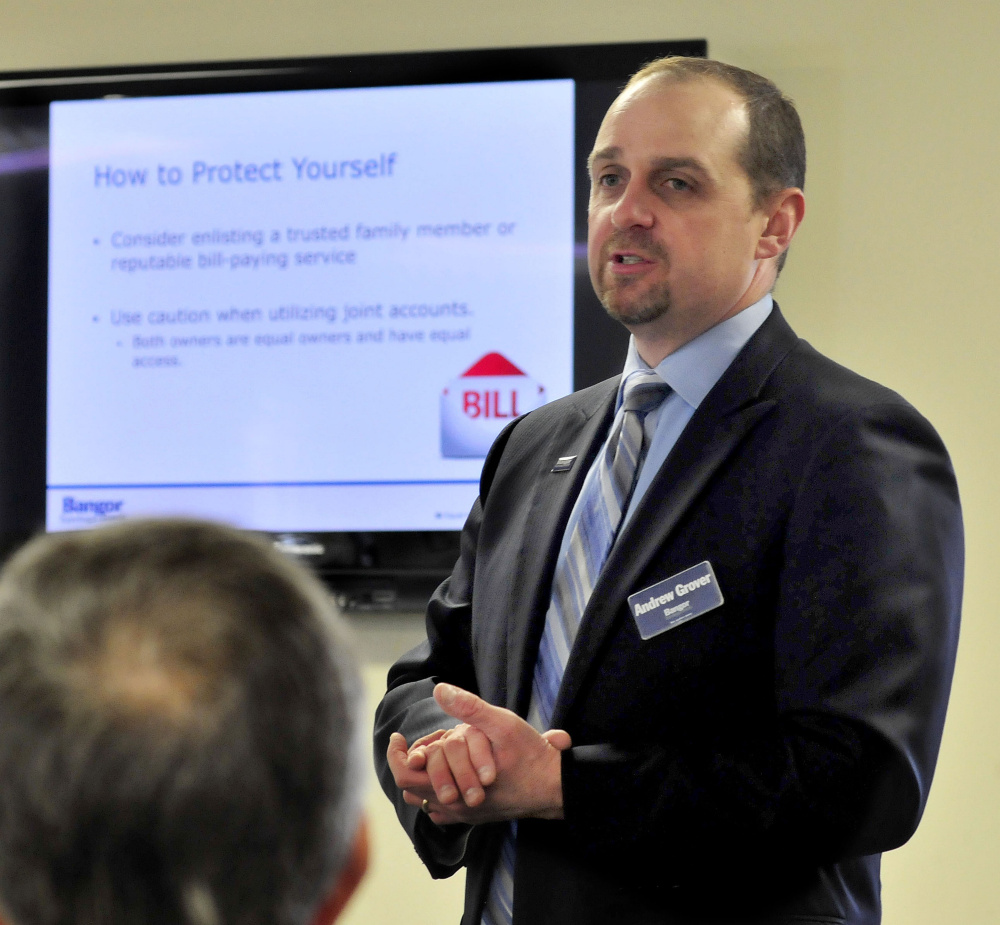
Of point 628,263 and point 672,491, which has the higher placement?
point 628,263

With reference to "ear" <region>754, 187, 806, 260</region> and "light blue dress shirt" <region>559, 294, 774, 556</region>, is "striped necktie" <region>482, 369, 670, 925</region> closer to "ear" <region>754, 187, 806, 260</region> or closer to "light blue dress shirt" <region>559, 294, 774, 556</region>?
"light blue dress shirt" <region>559, 294, 774, 556</region>

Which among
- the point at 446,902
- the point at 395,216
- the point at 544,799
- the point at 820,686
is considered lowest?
the point at 446,902

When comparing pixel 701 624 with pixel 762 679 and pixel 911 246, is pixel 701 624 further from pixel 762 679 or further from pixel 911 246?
pixel 911 246

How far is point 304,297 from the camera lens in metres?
2.65

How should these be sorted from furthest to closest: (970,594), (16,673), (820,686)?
(970,594), (820,686), (16,673)

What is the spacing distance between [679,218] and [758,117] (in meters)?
0.19

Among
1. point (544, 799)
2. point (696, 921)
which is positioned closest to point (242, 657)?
point (544, 799)

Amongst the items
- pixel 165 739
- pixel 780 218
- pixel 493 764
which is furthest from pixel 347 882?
pixel 780 218

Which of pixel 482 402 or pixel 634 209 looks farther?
pixel 482 402

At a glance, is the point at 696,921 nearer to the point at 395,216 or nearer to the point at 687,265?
the point at 687,265

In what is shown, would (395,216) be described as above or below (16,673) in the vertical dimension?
above

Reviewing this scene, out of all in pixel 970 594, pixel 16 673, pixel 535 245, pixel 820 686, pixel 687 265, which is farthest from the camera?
pixel 535 245

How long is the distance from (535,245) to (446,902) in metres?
1.45

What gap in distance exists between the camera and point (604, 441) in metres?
1.62
